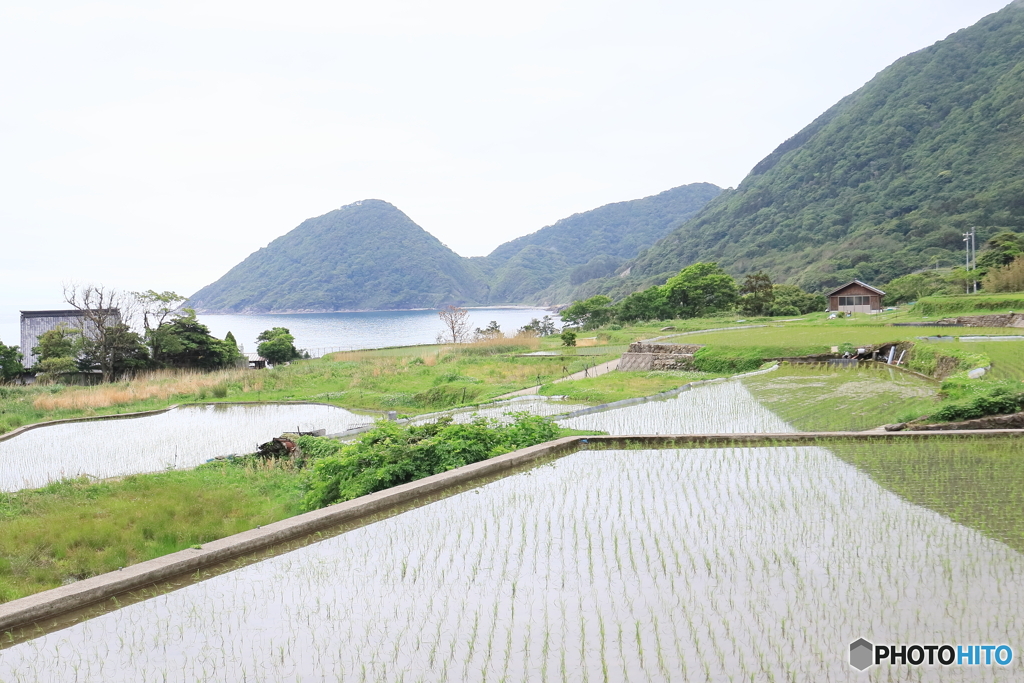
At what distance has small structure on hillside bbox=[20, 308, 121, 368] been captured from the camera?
3052 centimetres

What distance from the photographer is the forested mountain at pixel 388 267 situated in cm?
16425

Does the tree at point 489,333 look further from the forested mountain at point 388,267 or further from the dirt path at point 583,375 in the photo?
the forested mountain at point 388,267

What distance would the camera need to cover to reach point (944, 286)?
39.1m

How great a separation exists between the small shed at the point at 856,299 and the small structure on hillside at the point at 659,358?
29.4 metres

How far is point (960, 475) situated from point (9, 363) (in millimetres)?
32450

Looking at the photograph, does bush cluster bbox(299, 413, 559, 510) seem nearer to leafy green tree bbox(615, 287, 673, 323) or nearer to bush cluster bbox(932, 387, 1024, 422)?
bush cluster bbox(932, 387, 1024, 422)

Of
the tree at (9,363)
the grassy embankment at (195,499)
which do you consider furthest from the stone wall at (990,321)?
the tree at (9,363)

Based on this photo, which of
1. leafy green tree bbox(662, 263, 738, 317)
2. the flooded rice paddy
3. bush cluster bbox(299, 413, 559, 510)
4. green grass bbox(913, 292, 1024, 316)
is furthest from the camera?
leafy green tree bbox(662, 263, 738, 317)

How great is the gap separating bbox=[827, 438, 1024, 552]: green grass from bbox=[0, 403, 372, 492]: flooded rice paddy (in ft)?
33.8

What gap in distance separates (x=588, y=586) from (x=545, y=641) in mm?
807

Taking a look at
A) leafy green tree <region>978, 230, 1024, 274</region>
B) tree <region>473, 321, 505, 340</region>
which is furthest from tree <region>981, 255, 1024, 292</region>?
tree <region>473, 321, 505, 340</region>

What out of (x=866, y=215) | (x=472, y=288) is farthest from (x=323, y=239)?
(x=866, y=215)

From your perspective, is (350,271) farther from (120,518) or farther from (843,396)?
(120,518)

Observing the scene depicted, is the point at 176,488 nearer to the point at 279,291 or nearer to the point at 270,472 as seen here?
the point at 270,472
